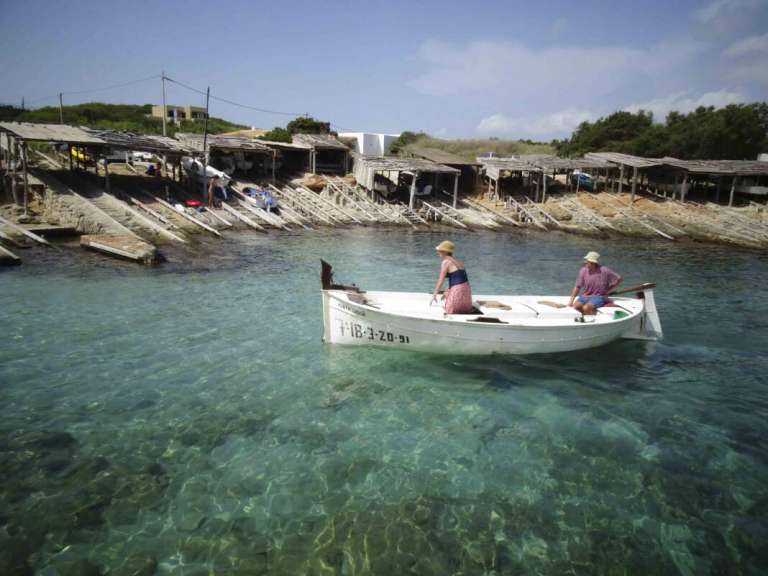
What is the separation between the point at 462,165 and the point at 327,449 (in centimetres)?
3782

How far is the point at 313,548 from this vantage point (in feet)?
18.0

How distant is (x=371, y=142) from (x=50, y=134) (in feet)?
111

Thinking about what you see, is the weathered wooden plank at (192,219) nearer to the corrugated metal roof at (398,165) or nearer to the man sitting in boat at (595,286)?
the corrugated metal roof at (398,165)

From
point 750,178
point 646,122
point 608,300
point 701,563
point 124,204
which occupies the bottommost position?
point 701,563

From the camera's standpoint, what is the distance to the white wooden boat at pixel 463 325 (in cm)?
984

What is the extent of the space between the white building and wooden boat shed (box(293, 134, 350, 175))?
997 cm

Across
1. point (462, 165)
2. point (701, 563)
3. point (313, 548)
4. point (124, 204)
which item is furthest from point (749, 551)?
point (462, 165)

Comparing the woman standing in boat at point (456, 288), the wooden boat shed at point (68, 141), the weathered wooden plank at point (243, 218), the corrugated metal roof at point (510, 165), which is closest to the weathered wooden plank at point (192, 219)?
the weathered wooden plank at point (243, 218)

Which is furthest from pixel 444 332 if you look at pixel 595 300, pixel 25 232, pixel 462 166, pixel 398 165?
pixel 462 166

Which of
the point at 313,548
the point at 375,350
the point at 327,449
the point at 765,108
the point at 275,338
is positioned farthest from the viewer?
the point at 765,108

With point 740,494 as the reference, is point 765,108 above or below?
above

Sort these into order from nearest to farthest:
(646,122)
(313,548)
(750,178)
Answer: (313,548), (750,178), (646,122)

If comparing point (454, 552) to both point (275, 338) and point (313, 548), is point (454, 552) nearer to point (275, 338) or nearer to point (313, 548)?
point (313, 548)

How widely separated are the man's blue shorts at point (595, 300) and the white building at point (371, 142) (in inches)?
1662
